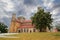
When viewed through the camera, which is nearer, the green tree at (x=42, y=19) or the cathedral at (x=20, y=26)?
the green tree at (x=42, y=19)

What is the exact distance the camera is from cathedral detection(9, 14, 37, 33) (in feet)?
306

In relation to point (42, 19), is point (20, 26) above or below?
below

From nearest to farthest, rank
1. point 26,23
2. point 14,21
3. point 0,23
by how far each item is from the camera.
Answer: point 0,23
point 14,21
point 26,23

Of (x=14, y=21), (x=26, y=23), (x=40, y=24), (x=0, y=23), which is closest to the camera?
(x=40, y=24)

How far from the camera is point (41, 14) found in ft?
209

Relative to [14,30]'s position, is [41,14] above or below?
above

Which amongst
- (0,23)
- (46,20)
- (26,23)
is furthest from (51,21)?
(26,23)

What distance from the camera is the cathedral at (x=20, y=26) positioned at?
93.2 metres

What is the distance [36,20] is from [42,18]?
265cm

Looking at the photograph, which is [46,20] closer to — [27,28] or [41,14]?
[41,14]

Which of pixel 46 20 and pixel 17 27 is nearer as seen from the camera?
pixel 46 20

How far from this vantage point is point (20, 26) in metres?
99.9

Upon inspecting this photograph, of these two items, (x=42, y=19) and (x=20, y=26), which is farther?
(x=20, y=26)

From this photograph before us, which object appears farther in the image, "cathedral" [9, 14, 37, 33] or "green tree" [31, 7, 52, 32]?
"cathedral" [9, 14, 37, 33]
